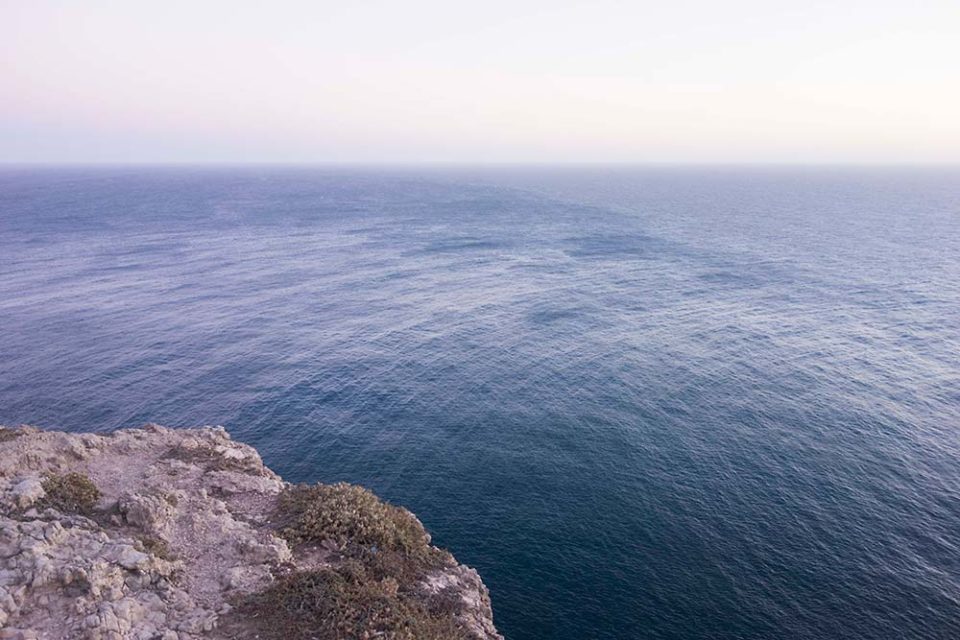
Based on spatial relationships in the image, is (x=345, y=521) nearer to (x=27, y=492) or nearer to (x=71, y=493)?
(x=71, y=493)

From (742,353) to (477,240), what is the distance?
11463cm

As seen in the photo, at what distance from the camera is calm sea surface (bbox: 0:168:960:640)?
5347 centimetres

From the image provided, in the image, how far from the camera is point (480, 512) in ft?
206

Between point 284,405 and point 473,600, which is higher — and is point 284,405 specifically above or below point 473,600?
below

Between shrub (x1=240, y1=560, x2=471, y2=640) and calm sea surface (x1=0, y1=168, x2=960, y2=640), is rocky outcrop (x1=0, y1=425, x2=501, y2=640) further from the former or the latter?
calm sea surface (x1=0, y1=168, x2=960, y2=640)

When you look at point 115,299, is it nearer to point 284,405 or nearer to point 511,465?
point 284,405

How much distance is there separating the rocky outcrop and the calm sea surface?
16.8 meters

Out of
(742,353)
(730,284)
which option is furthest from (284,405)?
(730,284)

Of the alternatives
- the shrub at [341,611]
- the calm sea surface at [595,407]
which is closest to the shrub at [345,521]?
the shrub at [341,611]

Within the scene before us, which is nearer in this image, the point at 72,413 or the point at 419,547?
the point at 419,547

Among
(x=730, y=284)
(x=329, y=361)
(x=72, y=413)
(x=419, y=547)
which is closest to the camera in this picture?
(x=419, y=547)

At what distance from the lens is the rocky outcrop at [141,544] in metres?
32.5

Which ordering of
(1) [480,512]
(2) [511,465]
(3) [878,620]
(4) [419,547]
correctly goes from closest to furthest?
1. (4) [419,547]
2. (3) [878,620]
3. (1) [480,512]
4. (2) [511,465]

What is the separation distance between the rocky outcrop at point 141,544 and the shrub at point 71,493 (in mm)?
78
